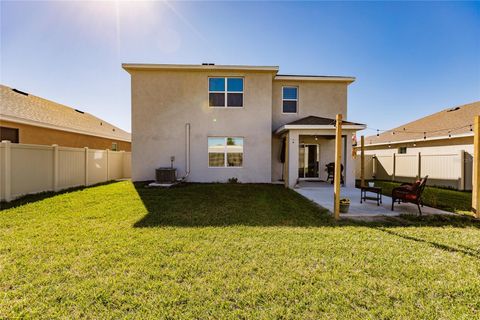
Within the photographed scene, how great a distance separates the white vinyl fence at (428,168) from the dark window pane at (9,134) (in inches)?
853

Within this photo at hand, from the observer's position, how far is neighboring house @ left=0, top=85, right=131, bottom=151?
10406 millimetres

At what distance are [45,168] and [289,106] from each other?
12.9m

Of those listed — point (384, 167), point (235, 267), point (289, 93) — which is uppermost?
point (289, 93)

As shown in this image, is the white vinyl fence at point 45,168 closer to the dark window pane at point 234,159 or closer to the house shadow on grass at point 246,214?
the house shadow on grass at point 246,214

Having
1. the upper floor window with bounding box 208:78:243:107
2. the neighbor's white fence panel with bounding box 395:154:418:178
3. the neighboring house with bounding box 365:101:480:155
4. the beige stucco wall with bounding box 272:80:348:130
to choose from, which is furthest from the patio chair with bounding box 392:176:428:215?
the neighbor's white fence panel with bounding box 395:154:418:178

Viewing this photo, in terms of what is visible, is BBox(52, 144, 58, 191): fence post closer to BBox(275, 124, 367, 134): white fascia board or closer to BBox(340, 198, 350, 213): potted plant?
BBox(275, 124, 367, 134): white fascia board

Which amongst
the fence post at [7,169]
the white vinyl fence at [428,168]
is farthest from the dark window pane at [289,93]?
the fence post at [7,169]

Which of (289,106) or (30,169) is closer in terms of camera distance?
(30,169)

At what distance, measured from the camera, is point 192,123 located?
12141mm

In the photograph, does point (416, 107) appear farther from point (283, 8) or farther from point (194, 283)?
point (194, 283)

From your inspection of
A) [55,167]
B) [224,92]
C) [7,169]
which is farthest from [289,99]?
[7,169]

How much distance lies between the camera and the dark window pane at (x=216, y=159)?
12219mm

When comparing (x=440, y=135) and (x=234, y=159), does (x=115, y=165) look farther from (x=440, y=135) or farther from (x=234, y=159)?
(x=440, y=135)

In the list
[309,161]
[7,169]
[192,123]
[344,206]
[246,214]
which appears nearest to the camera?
[246,214]
